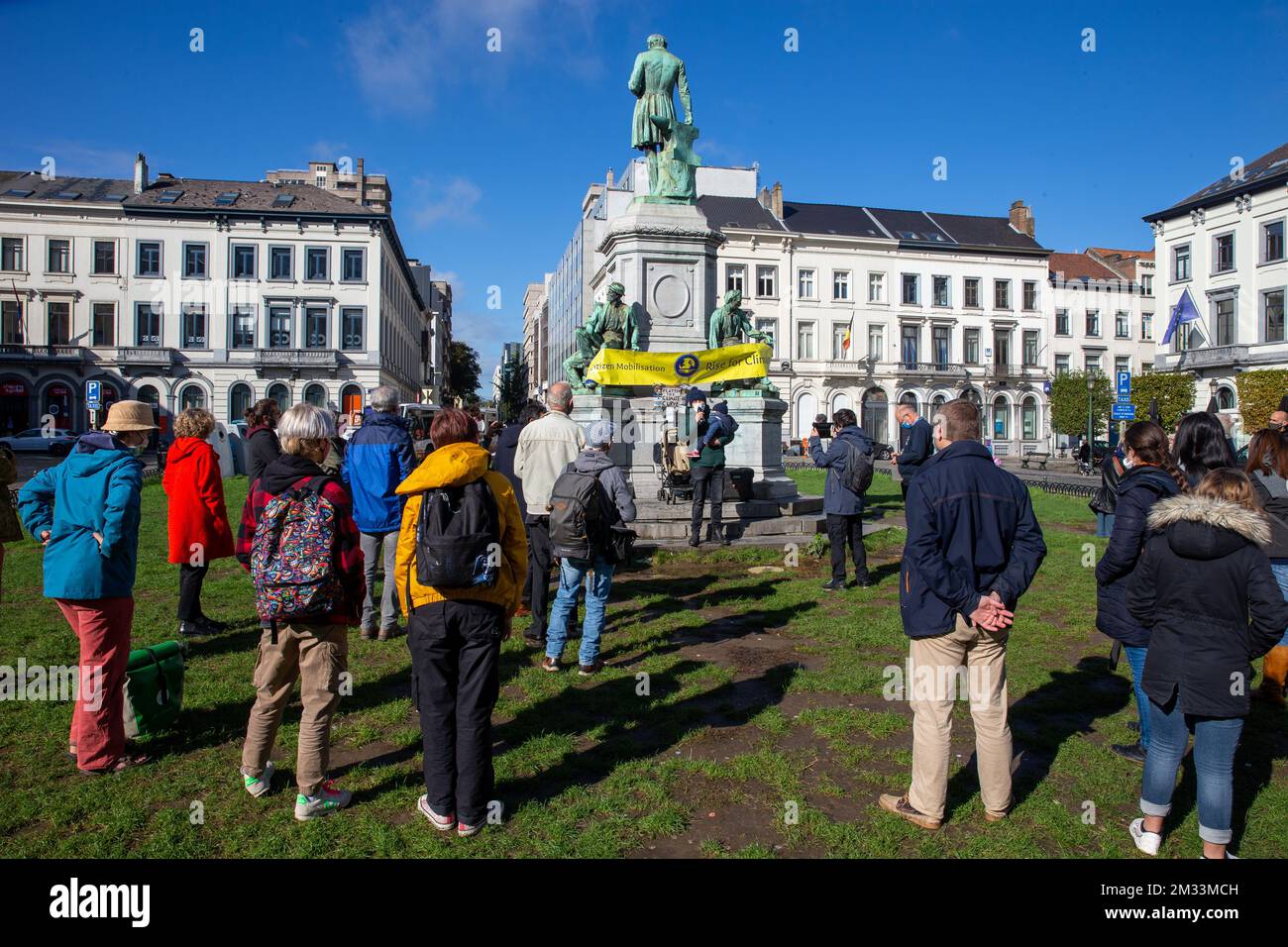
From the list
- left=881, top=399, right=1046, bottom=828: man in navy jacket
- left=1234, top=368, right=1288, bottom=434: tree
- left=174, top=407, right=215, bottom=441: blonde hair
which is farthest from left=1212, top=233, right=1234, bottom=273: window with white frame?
left=174, top=407, right=215, bottom=441: blonde hair

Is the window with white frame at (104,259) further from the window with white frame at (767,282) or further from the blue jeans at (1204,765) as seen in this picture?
the blue jeans at (1204,765)

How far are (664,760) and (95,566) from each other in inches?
132

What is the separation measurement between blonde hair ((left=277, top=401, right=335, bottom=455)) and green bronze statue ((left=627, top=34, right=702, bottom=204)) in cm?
1148

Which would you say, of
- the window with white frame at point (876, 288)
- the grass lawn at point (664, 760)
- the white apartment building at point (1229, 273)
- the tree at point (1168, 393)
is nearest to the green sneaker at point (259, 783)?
the grass lawn at point (664, 760)

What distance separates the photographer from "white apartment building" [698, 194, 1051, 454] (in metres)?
58.2

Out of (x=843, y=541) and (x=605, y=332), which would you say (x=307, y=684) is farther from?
(x=605, y=332)

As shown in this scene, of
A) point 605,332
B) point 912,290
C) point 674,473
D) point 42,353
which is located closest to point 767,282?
point 912,290

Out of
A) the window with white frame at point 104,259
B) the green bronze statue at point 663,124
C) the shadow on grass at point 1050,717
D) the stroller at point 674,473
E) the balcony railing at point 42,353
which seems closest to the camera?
the shadow on grass at point 1050,717

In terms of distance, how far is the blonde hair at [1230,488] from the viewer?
385 cm

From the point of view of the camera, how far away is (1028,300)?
63500mm

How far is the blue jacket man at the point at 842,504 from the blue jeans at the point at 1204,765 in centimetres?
537

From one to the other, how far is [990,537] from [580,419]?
33.1ft
